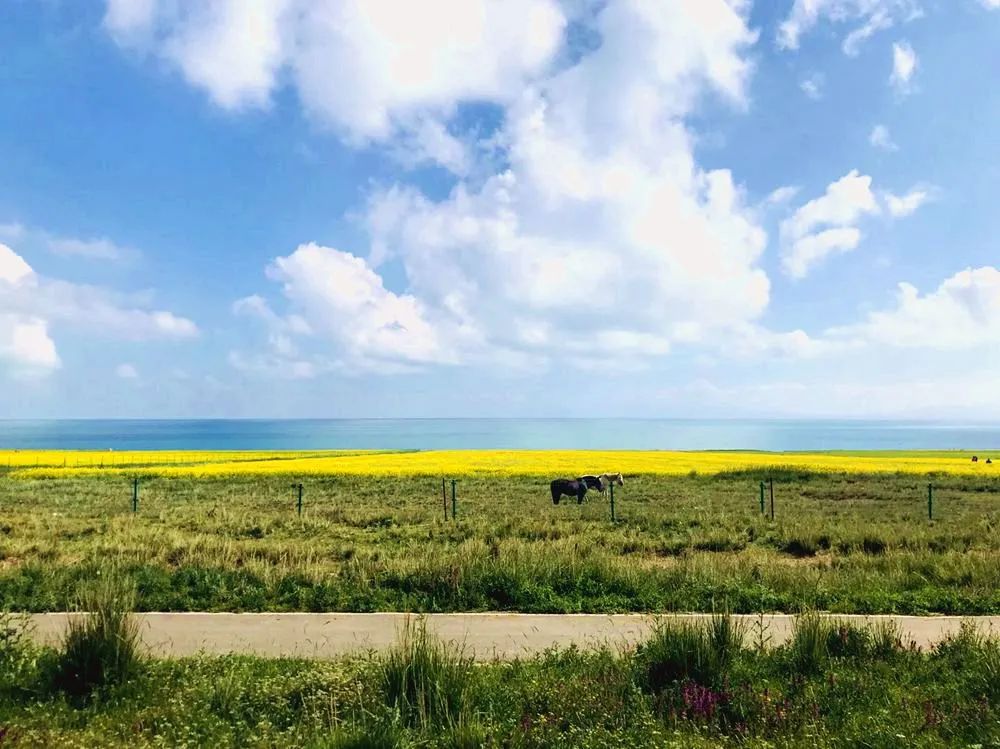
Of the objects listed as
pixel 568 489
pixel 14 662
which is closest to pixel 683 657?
pixel 14 662

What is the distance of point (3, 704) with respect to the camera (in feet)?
18.2

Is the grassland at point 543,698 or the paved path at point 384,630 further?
the paved path at point 384,630

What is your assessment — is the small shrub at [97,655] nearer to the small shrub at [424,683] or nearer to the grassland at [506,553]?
the small shrub at [424,683]

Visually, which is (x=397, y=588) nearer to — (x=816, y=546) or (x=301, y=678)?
(x=301, y=678)

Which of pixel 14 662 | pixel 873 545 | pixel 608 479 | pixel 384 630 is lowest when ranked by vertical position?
pixel 608 479

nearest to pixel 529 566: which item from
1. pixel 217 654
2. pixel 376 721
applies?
pixel 217 654

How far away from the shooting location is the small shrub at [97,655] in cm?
596

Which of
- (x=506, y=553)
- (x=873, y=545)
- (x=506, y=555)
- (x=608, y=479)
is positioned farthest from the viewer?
(x=608, y=479)

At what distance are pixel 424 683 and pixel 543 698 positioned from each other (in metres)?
1.05

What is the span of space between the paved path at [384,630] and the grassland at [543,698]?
86cm

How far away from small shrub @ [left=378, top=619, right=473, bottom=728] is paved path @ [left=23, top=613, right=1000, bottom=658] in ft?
4.82

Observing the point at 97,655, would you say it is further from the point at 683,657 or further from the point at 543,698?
the point at 683,657

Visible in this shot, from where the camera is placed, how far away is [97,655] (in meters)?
6.09

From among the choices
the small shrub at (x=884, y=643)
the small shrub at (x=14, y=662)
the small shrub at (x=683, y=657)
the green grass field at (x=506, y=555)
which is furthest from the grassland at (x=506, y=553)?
the small shrub at (x=14, y=662)
